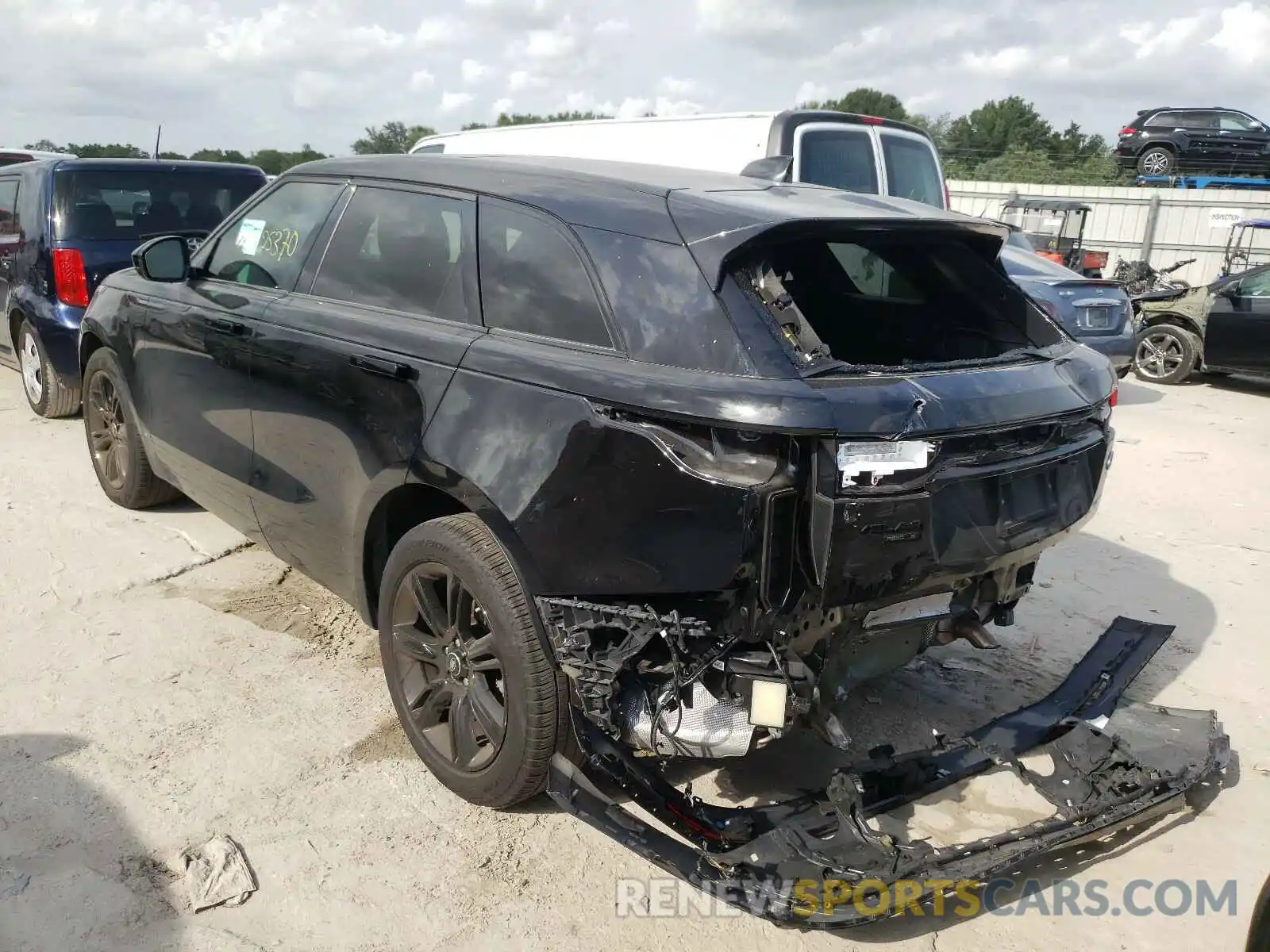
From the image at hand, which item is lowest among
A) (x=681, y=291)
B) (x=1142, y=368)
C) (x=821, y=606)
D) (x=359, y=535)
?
(x=1142, y=368)

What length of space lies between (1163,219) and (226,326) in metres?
22.3

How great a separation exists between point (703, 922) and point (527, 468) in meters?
1.25

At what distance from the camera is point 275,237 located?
381 centimetres

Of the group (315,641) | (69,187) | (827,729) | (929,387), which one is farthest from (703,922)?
(69,187)

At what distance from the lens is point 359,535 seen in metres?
3.19

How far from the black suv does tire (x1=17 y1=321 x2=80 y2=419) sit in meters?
24.5

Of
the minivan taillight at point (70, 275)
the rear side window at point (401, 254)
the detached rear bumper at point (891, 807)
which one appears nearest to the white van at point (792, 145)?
the minivan taillight at point (70, 275)

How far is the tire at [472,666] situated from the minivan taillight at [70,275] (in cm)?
460

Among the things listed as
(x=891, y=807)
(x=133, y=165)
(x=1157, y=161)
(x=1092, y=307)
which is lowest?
(x=891, y=807)

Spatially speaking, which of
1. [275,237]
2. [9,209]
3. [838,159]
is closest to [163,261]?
[275,237]

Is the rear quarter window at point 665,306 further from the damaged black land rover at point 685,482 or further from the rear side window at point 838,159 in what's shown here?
→ the rear side window at point 838,159

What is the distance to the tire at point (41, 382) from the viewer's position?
22.2 ft

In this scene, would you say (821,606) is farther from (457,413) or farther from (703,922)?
(457,413)

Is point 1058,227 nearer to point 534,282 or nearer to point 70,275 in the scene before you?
point 70,275
